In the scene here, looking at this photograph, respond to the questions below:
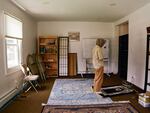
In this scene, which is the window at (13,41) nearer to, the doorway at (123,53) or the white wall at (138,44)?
the white wall at (138,44)

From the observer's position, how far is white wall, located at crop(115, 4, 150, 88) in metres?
4.33

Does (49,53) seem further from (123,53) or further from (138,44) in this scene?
(138,44)

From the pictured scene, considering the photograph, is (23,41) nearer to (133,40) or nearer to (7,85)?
(7,85)

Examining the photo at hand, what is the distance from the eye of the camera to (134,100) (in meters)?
3.71

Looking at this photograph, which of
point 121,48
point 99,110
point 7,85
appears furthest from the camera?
point 121,48

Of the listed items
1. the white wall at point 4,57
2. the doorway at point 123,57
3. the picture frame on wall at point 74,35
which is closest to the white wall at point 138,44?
the doorway at point 123,57

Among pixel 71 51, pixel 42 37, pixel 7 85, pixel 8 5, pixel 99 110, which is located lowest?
pixel 99 110

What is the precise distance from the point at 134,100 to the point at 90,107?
121cm

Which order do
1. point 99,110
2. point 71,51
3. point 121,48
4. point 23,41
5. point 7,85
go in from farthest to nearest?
point 71,51 < point 121,48 < point 23,41 < point 7,85 < point 99,110

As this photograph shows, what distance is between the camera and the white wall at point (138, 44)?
433 centimetres

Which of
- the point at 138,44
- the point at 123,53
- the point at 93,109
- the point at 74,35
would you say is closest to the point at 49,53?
the point at 74,35

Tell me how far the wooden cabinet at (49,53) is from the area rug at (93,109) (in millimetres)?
3541

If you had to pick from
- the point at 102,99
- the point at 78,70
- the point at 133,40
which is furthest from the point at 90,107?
the point at 78,70

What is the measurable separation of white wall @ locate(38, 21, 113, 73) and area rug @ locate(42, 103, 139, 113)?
3855 mm
